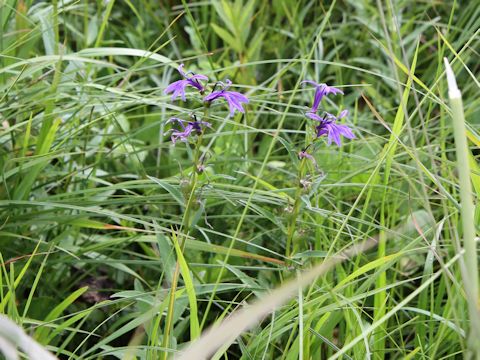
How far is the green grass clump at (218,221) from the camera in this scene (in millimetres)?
1167

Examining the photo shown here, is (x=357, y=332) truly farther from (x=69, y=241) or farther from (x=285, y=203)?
(x=69, y=241)

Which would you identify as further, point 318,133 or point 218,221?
point 218,221

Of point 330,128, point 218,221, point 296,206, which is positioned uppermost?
point 330,128

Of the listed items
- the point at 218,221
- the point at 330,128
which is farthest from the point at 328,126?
the point at 218,221

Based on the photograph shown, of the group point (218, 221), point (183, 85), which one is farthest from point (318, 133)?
point (218, 221)

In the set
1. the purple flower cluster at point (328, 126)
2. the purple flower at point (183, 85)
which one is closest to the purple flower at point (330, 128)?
the purple flower cluster at point (328, 126)

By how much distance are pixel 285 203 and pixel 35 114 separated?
65 centimetres

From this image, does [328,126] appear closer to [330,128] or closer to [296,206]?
[330,128]

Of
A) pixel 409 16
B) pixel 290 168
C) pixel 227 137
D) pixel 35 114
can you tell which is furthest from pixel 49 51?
pixel 409 16

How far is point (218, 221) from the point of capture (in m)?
1.67

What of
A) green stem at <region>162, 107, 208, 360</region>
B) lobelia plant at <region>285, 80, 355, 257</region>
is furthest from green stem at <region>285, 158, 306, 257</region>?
green stem at <region>162, 107, 208, 360</region>

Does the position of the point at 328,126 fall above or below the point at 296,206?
above

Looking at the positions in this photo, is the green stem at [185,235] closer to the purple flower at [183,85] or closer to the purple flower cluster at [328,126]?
the purple flower at [183,85]

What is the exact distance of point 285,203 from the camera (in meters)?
1.33
